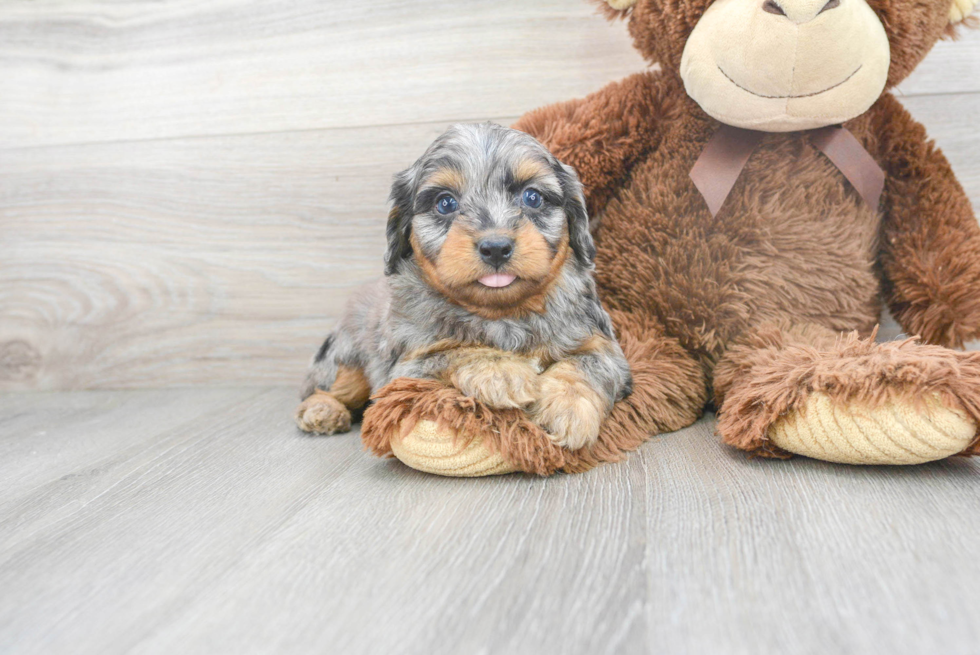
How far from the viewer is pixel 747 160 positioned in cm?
182

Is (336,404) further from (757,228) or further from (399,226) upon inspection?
(757,228)

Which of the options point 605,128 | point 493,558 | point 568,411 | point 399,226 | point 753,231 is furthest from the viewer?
point 605,128

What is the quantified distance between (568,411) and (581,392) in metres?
0.07

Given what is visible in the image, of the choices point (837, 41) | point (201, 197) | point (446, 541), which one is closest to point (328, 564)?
point (446, 541)

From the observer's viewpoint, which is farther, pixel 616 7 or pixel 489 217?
pixel 616 7

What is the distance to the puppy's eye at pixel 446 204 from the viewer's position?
156 cm

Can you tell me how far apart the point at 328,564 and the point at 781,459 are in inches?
38.5

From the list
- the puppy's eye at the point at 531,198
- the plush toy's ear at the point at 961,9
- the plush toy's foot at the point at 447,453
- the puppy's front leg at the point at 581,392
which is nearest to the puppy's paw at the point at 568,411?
the puppy's front leg at the point at 581,392

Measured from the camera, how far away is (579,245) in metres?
1.69

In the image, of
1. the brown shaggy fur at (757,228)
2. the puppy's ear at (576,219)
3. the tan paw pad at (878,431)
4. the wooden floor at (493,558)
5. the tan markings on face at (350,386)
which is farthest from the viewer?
the tan markings on face at (350,386)

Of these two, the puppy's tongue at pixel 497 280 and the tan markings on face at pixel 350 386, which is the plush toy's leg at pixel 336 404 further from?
the puppy's tongue at pixel 497 280

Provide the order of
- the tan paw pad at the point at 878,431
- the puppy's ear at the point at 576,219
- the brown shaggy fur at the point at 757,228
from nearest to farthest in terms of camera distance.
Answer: the tan paw pad at the point at 878,431 < the puppy's ear at the point at 576,219 < the brown shaggy fur at the point at 757,228

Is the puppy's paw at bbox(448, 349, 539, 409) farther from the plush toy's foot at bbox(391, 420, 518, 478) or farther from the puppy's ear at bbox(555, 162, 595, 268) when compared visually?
the puppy's ear at bbox(555, 162, 595, 268)

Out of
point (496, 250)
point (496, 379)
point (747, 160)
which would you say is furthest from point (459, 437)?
point (747, 160)
